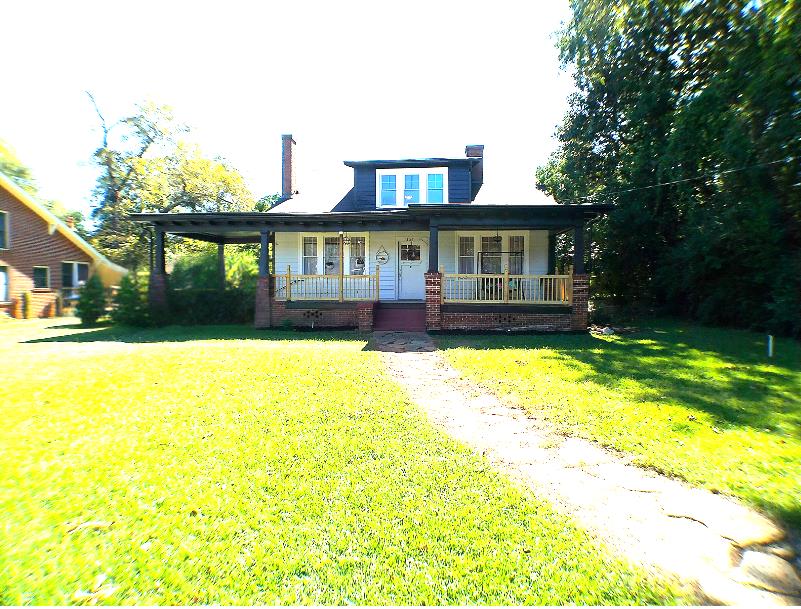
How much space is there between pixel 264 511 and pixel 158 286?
44.2 ft

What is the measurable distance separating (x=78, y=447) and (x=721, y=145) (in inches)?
608

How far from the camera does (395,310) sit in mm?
13742

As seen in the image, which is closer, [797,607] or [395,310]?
[797,607]

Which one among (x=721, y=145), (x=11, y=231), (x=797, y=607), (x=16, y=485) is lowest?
(x=797, y=607)

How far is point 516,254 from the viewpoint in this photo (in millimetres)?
15609

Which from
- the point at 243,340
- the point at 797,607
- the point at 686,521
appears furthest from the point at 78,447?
the point at 243,340

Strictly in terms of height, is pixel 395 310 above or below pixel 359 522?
above

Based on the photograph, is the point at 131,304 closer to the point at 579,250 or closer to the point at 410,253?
the point at 410,253

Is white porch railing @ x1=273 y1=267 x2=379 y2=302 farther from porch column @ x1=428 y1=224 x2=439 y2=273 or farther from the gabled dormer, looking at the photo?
the gabled dormer

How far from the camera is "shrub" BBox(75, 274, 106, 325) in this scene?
14883 millimetres

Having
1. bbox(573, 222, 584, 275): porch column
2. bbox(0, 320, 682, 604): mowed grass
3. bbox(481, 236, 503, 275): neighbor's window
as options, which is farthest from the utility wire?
bbox(0, 320, 682, 604): mowed grass

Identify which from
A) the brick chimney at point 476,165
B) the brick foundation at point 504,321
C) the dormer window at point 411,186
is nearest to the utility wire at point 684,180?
the brick chimney at point 476,165

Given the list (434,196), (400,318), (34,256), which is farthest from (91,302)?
(434,196)

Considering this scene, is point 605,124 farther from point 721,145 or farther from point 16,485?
point 16,485
